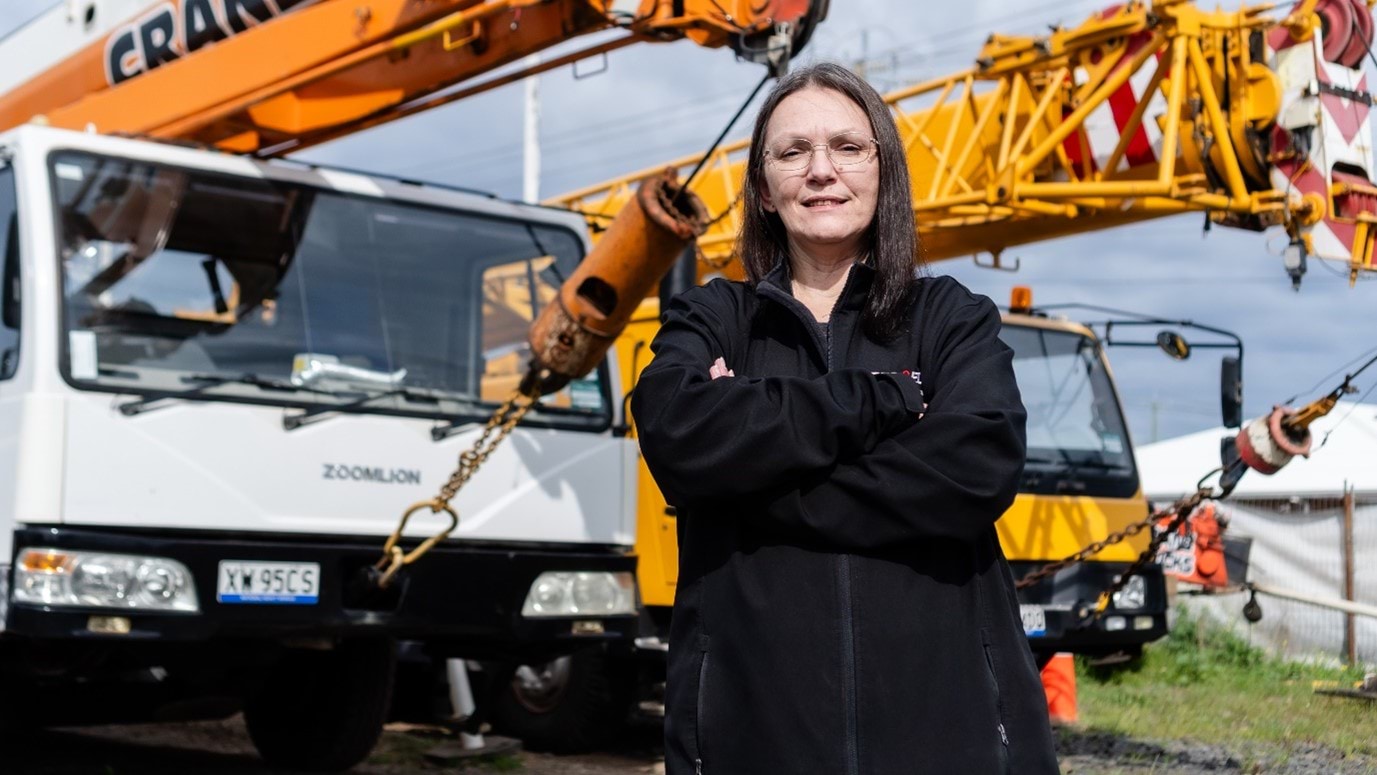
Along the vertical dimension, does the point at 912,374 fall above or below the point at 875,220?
below

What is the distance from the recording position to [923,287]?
216cm

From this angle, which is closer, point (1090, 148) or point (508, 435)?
point (508, 435)

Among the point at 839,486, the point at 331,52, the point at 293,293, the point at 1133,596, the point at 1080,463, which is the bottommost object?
the point at 1133,596

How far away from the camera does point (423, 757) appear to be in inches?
289

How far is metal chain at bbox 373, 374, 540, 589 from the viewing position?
17.2 ft

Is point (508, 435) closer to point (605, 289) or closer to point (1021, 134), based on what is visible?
point (605, 289)

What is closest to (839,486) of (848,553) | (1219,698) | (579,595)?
(848,553)

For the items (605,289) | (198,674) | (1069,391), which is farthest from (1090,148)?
(198,674)

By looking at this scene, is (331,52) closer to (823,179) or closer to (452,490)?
(452,490)

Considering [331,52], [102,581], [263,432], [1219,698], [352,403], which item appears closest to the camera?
[102,581]

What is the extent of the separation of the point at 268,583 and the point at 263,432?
515mm

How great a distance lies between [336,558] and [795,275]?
10.9 ft

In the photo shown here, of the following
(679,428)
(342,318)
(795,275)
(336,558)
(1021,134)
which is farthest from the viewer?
(1021,134)

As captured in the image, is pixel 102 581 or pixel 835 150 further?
pixel 102 581
